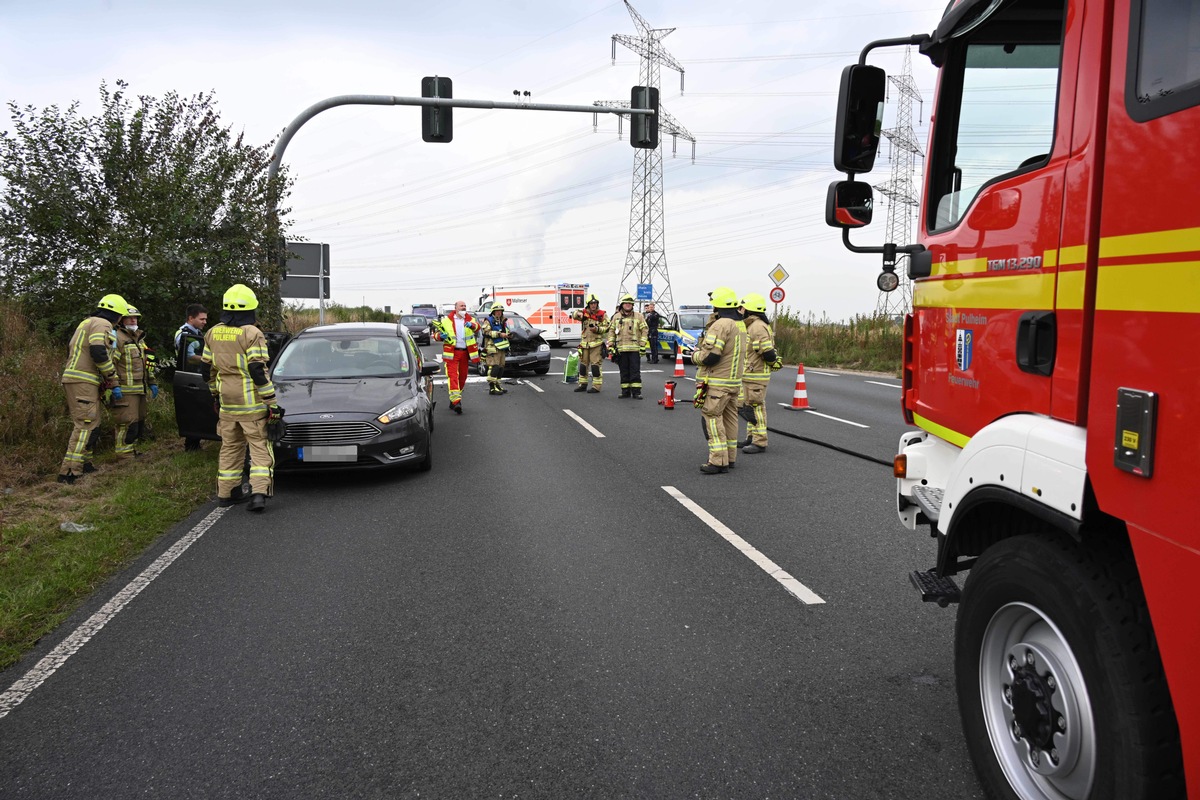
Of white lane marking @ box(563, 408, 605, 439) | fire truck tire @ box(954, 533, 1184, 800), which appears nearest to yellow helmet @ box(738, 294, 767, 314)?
white lane marking @ box(563, 408, 605, 439)

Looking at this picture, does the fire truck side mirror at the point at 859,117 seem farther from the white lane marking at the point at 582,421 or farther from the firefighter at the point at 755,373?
the white lane marking at the point at 582,421

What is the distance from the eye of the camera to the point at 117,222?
44.9ft

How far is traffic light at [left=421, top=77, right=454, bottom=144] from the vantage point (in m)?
15.0

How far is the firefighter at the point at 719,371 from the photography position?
891cm

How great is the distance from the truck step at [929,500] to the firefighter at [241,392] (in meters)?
5.67

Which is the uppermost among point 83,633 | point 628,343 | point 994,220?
point 994,220

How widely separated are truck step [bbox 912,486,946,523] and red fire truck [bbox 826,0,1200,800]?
12.2 inches

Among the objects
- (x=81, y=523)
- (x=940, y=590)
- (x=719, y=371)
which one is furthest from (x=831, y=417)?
(x=940, y=590)

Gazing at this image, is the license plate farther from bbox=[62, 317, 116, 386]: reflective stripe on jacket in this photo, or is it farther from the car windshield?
bbox=[62, 317, 116, 386]: reflective stripe on jacket

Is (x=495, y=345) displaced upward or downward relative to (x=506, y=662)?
upward

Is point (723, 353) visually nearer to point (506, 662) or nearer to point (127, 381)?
point (506, 662)

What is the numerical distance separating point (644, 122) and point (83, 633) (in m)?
13.9

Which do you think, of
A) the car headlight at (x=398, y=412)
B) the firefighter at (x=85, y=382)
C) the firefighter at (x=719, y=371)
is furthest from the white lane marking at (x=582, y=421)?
the firefighter at (x=85, y=382)

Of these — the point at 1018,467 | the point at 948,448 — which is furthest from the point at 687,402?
the point at 1018,467
